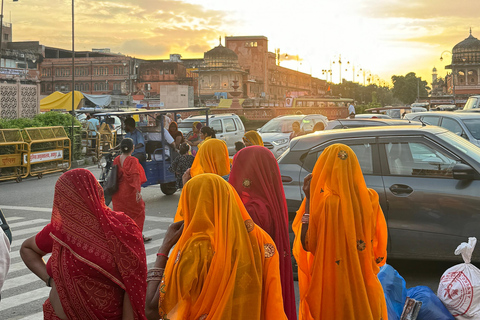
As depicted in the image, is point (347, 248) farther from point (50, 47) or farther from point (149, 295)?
point (50, 47)

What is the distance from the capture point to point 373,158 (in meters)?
6.25

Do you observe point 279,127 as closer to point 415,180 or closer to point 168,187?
point 168,187

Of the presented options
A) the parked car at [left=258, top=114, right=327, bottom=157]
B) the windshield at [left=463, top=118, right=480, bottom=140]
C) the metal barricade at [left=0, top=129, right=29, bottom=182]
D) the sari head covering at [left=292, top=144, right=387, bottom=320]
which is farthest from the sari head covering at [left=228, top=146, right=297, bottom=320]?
the parked car at [left=258, top=114, right=327, bottom=157]

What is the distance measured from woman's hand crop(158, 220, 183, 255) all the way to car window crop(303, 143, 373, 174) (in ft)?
11.3

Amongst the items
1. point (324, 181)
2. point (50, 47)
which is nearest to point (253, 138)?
point (324, 181)

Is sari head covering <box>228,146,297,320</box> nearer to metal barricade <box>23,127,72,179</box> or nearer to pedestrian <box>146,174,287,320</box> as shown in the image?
pedestrian <box>146,174,287,320</box>

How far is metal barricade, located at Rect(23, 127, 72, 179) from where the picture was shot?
17.0 meters

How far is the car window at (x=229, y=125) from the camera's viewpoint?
21359 mm

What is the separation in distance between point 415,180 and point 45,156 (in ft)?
46.1

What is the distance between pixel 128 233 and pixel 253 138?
5751mm

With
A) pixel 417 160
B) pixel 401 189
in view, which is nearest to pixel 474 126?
pixel 417 160

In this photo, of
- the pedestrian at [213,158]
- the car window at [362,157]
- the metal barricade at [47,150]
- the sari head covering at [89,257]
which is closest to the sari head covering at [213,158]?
the pedestrian at [213,158]

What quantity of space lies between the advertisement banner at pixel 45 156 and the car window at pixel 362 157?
40.8ft

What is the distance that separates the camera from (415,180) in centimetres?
602
